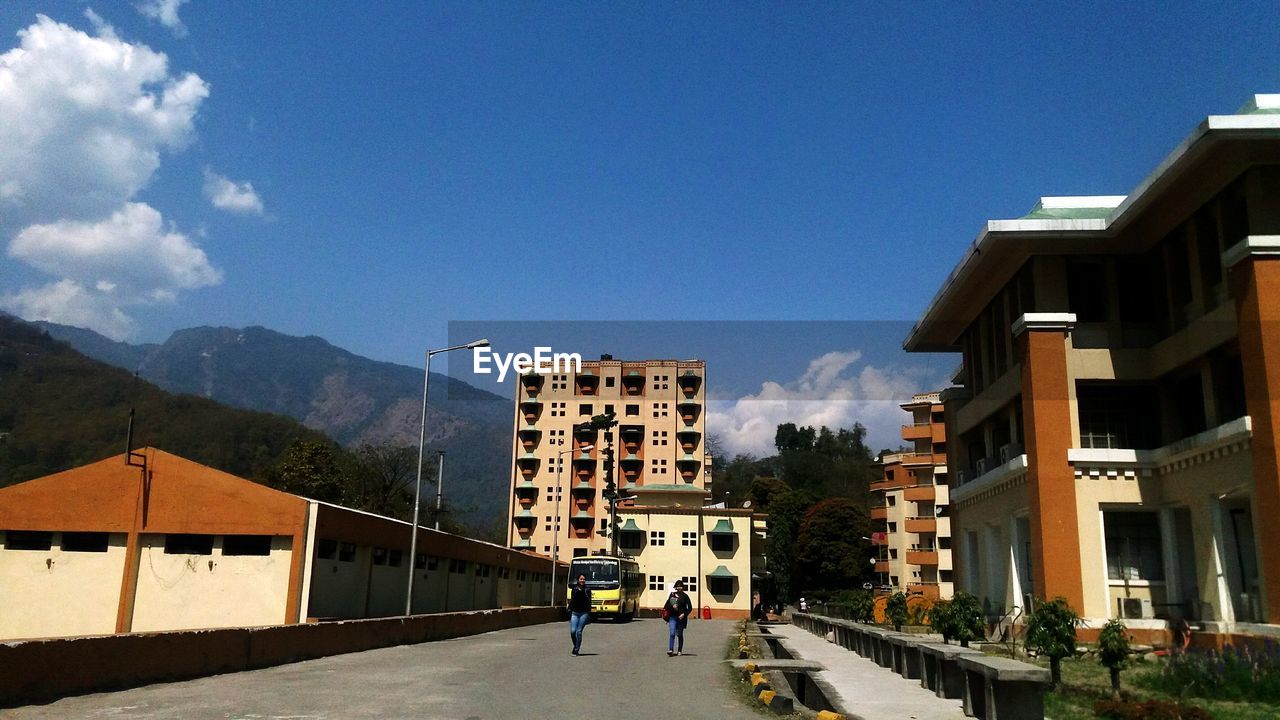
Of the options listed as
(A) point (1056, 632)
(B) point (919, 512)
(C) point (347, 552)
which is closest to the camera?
(A) point (1056, 632)

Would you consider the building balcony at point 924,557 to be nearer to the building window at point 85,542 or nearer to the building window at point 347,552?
the building window at point 347,552

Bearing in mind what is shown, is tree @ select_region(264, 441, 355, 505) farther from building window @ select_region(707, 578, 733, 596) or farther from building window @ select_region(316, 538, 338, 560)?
building window @ select_region(316, 538, 338, 560)

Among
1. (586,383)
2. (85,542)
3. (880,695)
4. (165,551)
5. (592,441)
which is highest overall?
(586,383)

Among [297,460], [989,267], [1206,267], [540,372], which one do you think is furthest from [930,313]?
[540,372]

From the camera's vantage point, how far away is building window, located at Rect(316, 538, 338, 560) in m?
→ 29.2

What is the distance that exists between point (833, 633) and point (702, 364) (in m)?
62.3

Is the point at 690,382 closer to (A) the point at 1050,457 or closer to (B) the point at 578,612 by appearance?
(A) the point at 1050,457

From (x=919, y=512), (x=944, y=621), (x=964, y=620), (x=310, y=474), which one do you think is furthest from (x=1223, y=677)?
(x=310, y=474)

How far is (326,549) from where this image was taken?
29.7 meters

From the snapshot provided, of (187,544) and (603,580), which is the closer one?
(187,544)

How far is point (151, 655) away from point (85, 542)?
72.7 feet

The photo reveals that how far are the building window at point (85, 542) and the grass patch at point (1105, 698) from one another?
2926cm

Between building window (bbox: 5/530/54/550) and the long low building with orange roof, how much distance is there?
3cm

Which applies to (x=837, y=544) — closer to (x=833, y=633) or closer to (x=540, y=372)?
(x=540, y=372)
